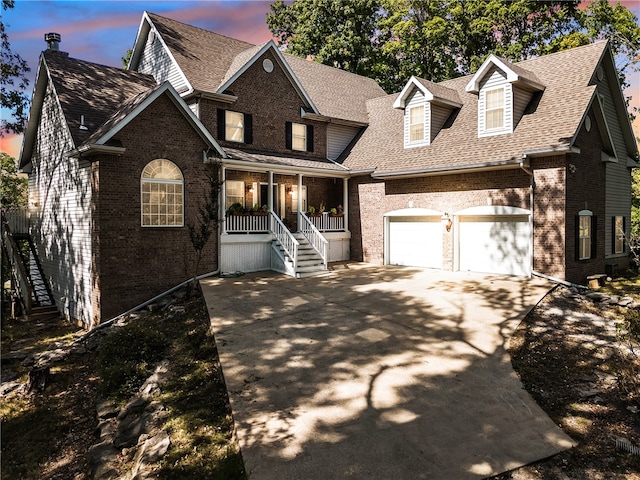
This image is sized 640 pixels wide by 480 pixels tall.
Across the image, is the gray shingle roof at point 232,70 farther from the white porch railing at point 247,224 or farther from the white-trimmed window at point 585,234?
the white-trimmed window at point 585,234

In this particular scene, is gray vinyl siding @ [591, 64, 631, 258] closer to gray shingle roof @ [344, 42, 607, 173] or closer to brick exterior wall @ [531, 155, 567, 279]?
gray shingle roof @ [344, 42, 607, 173]

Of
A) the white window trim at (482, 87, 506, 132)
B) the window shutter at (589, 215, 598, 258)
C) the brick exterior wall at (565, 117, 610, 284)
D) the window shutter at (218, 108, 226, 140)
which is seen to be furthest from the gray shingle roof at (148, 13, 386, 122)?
the window shutter at (589, 215, 598, 258)

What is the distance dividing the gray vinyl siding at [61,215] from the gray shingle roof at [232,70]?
201 inches

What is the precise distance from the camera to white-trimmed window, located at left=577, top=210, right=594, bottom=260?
14.0 meters

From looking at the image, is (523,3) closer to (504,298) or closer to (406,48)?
(406,48)

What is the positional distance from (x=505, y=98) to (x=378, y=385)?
40.8 ft

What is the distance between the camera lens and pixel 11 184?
3431 centimetres

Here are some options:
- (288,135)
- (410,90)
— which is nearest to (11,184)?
(288,135)

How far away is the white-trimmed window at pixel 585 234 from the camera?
14.0 meters

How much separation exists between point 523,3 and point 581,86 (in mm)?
15542

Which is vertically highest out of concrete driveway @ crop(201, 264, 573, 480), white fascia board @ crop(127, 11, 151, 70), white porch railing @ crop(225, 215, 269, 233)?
white fascia board @ crop(127, 11, 151, 70)

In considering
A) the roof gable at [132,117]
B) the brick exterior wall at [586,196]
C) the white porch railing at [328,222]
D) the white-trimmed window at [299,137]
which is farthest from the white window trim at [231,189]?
the brick exterior wall at [586,196]

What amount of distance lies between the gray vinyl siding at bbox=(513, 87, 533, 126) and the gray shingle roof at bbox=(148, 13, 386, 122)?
8059 mm

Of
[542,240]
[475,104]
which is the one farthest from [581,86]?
[542,240]
